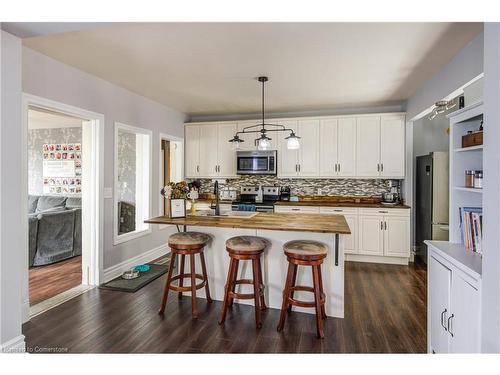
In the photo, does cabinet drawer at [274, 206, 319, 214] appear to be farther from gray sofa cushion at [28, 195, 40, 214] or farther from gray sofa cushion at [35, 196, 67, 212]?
gray sofa cushion at [28, 195, 40, 214]

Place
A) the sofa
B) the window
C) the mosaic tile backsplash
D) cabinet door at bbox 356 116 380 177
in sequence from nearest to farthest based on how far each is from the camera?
1. the window
2. the sofa
3. cabinet door at bbox 356 116 380 177
4. the mosaic tile backsplash

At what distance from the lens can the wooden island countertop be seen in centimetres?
256

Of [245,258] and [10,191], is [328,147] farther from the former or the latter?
[10,191]

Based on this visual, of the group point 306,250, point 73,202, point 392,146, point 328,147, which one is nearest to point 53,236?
point 73,202

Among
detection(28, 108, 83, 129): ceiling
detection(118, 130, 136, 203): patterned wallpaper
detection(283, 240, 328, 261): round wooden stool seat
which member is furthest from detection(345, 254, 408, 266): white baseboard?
detection(28, 108, 83, 129): ceiling

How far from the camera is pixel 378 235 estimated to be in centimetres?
443

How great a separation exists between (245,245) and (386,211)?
109 inches

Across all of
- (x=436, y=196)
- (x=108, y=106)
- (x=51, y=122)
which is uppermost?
(x=51, y=122)

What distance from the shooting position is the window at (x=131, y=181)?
12.9 ft

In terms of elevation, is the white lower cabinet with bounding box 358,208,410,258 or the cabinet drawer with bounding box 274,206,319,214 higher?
the cabinet drawer with bounding box 274,206,319,214

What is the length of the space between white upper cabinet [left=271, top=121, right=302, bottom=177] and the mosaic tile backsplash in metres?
0.31

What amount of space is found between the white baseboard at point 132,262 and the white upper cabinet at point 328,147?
9.67ft

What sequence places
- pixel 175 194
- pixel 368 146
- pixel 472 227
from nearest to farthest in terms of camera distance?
pixel 472 227
pixel 175 194
pixel 368 146
